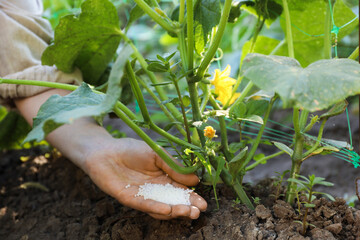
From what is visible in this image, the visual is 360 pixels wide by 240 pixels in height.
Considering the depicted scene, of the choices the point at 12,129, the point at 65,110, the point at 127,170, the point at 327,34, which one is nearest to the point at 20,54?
the point at 12,129

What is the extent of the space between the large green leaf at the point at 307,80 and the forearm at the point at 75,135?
0.60m

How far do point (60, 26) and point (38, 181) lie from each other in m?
0.80

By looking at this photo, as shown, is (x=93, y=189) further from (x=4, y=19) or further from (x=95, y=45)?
(x=4, y=19)

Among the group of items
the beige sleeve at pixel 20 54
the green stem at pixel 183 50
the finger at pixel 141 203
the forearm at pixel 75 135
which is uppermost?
the green stem at pixel 183 50

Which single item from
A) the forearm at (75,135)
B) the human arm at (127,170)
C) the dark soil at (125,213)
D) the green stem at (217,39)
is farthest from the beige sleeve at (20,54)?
the green stem at (217,39)

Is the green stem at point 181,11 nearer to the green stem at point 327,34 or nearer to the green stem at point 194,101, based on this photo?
the green stem at point 194,101

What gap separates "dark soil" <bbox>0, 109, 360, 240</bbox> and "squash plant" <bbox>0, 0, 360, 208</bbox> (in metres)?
0.10

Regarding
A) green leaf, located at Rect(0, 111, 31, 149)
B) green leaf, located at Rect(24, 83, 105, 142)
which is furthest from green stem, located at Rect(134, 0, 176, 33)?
green leaf, located at Rect(0, 111, 31, 149)

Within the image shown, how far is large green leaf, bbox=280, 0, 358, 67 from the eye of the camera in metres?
1.27

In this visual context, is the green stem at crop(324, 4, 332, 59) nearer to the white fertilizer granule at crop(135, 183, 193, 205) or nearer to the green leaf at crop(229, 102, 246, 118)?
the green leaf at crop(229, 102, 246, 118)

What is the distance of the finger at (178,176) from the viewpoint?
1058 millimetres

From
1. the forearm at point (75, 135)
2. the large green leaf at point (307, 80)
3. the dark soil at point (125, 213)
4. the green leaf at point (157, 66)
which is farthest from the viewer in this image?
the forearm at point (75, 135)

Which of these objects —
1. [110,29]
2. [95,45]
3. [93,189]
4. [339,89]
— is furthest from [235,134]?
[339,89]

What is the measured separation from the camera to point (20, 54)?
1.39 metres
